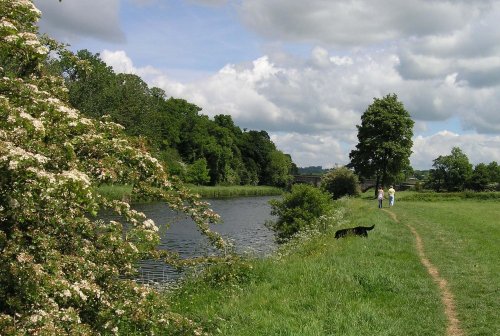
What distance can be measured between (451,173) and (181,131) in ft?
189

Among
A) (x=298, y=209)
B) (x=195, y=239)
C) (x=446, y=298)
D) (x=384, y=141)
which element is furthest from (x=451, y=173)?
(x=446, y=298)

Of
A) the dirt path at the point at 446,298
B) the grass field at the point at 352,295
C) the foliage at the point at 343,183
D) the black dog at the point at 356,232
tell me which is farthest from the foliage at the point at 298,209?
the foliage at the point at 343,183

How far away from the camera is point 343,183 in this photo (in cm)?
6222

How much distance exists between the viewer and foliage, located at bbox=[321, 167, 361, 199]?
6192 cm

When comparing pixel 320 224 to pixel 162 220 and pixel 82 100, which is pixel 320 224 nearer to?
pixel 162 220

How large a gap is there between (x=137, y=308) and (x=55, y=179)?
2.60 meters

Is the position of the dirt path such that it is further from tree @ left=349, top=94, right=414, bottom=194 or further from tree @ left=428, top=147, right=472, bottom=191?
tree @ left=428, top=147, right=472, bottom=191

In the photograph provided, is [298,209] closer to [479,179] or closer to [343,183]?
[343,183]

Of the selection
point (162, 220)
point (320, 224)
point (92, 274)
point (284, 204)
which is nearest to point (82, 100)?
point (162, 220)

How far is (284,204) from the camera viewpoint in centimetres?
3170

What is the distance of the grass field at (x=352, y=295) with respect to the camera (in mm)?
9539

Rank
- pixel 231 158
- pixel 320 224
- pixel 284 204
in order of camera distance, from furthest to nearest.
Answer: pixel 231 158, pixel 284 204, pixel 320 224

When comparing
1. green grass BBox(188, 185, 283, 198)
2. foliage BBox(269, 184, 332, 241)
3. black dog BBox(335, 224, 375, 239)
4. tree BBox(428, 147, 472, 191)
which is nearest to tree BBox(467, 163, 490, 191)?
tree BBox(428, 147, 472, 191)

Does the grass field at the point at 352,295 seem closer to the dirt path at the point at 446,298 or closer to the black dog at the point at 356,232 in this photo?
the dirt path at the point at 446,298
